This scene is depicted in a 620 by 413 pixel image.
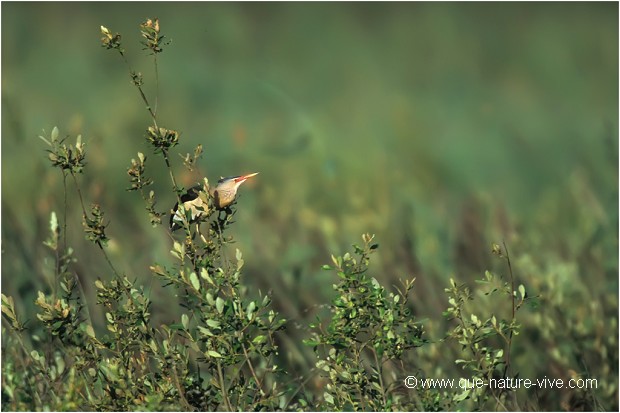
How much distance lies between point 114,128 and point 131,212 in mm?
2167

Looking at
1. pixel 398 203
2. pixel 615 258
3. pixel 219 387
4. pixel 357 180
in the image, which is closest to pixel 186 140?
pixel 357 180

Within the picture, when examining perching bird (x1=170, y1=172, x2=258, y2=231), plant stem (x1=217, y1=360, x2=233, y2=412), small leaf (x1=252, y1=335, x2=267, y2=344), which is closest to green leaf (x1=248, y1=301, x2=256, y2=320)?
small leaf (x1=252, y1=335, x2=267, y2=344)

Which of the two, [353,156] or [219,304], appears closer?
[219,304]

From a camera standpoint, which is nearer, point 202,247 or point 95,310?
point 202,247

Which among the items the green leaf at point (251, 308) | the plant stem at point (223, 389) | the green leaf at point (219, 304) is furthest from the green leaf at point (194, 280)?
the plant stem at point (223, 389)

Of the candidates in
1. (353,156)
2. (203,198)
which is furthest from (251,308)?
(353,156)

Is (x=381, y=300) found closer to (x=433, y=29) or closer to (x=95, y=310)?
(x=95, y=310)

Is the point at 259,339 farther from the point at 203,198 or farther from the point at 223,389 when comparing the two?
the point at 203,198

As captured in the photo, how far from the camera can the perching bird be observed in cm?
432

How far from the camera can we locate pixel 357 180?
36.9 feet

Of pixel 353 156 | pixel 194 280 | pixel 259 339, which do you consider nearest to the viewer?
pixel 194 280

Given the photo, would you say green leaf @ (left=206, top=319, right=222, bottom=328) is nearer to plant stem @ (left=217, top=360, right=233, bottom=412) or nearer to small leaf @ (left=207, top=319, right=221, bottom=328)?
small leaf @ (left=207, top=319, right=221, bottom=328)

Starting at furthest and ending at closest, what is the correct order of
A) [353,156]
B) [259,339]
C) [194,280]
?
[353,156] < [259,339] < [194,280]

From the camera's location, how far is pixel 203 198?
4.27 meters
